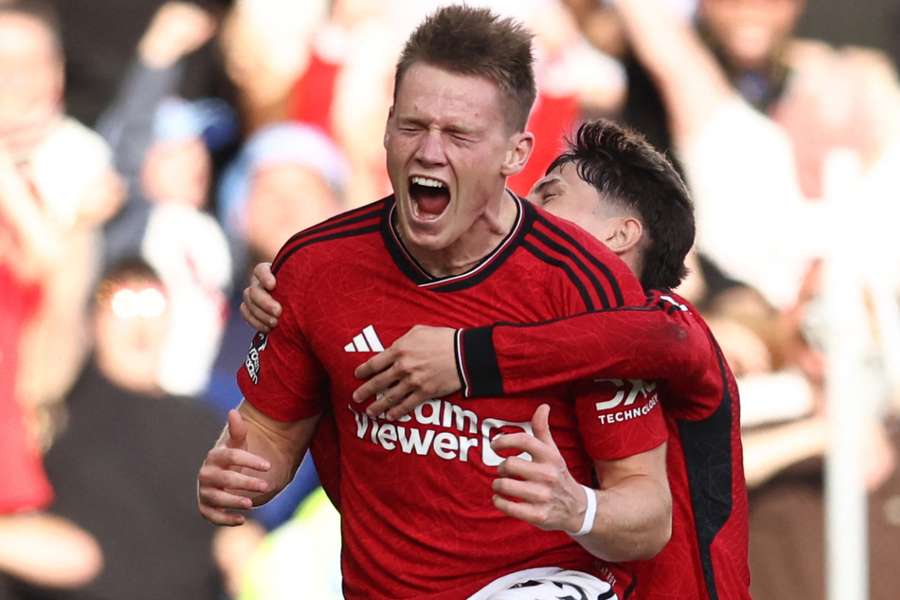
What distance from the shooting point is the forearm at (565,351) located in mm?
3775

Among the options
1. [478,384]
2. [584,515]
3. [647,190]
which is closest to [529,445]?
[584,515]

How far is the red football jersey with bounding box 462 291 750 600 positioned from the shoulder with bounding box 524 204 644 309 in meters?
0.05

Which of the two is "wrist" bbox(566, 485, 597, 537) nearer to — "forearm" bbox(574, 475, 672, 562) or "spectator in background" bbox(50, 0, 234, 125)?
"forearm" bbox(574, 475, 672, 562)

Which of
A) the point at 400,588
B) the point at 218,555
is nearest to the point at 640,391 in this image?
the point at 400,588

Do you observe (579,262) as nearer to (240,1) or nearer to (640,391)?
(640,391)

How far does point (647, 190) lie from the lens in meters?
4.54

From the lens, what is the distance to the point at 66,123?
8.98 meters

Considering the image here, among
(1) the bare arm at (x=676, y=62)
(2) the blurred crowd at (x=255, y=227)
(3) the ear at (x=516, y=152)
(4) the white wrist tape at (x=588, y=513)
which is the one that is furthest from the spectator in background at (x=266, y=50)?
(4) the white wrist tape at (x=588, y=513)

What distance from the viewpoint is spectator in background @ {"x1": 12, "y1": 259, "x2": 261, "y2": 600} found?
8.83 metres

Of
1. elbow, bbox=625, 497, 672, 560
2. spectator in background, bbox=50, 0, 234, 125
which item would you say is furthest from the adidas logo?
spectator in background, bbox=50, 0, 234, 125

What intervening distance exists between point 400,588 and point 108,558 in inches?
203

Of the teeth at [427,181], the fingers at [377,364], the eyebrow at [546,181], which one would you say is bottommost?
the fingers at [377,364]

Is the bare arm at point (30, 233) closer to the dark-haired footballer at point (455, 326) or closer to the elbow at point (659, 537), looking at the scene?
the dark-haired footballer at point (455, 326)

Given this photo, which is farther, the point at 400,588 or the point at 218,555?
the point at 218,555
